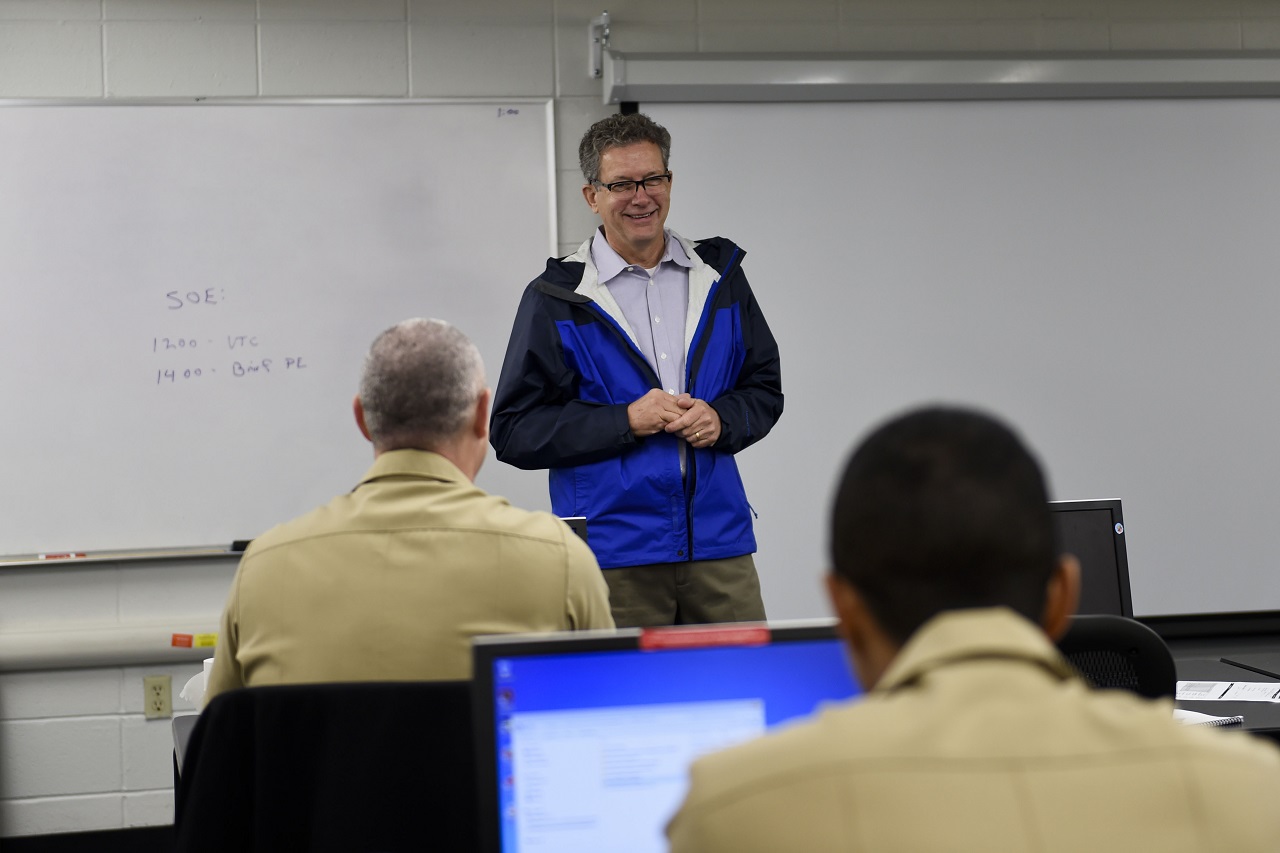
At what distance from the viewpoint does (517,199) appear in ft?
11.6

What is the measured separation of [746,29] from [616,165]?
49.3 inches

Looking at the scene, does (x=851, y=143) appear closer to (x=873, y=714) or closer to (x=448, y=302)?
(x=448, y=302)

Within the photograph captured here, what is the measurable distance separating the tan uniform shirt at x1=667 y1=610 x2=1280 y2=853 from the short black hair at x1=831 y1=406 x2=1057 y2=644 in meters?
0.03

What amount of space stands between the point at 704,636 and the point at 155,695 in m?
2.85

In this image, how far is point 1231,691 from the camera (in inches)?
83.0

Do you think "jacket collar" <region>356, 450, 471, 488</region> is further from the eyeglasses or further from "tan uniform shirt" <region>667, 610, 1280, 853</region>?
the eyeglasses

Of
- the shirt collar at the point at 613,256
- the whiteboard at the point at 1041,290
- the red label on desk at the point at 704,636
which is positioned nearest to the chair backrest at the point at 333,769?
the red label on desk at the point at 704,636

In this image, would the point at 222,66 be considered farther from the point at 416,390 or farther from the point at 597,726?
the point at 597,726

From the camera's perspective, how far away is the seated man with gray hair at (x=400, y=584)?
1.27m

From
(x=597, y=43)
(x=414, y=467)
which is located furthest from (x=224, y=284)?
(x=414, y=467)

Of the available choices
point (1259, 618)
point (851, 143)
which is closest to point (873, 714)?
point (851, 143)

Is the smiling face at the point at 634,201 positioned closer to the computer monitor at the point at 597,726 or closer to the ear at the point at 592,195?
the ear at the point at 592,195

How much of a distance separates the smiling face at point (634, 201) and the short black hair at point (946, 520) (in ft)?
6.45

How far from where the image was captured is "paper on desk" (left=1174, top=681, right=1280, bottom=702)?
2.05 metres
